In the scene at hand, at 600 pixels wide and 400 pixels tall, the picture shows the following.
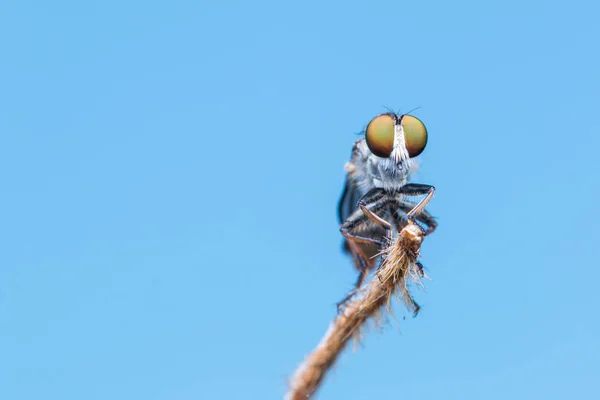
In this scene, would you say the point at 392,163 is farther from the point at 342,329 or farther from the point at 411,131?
the point at 342,329

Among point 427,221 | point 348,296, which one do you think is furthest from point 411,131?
point 348,296

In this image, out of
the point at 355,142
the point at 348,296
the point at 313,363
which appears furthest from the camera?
the point at 355,142

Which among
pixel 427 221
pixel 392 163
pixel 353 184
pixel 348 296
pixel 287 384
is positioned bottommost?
pixel 287 384

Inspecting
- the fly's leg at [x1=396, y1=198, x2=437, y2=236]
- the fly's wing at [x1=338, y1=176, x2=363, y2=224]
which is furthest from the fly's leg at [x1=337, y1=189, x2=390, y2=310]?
the fly's wing at [x1=338, y1=176, x2=363, y2=224]

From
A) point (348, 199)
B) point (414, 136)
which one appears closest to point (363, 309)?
point (414, 136)

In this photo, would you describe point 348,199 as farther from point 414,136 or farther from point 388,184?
point 414,136

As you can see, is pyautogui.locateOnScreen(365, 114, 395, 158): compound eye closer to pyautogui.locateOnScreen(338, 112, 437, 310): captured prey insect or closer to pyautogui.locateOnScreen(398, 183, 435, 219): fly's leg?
pyautogui.locateOnScreen(338, 112, 437, 310): captured prey insect

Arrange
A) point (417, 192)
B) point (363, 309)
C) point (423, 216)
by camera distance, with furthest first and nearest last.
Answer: point (423, 216) → point (417, 192) → point (363, 309)
